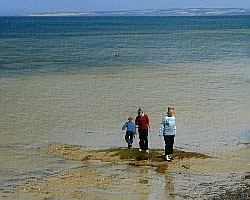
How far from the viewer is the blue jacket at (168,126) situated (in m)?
13.7

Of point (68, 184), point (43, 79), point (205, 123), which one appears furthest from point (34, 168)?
point (43, 79)

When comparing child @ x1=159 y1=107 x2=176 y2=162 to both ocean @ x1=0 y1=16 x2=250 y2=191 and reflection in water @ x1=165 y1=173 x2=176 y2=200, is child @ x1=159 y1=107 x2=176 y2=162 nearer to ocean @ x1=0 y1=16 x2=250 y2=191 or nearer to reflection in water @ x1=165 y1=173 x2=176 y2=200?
reflection in water @ x1=165 y1=173 x2=176 y2=200

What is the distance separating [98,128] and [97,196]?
8.52 m

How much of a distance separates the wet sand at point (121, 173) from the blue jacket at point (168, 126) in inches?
33.6

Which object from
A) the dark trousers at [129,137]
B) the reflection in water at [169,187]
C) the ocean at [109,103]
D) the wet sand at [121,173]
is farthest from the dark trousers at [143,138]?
the reflection in water at [169,187]

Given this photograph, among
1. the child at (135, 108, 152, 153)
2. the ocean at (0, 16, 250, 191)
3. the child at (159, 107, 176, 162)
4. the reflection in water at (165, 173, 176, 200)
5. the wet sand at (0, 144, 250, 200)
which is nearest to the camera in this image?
the reflection in water at (165, 173, 176, 200)

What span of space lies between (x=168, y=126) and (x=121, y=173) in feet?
6.16

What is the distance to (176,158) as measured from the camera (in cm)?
1438

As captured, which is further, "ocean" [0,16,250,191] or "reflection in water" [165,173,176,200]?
"ocean" [0,16,250,191]

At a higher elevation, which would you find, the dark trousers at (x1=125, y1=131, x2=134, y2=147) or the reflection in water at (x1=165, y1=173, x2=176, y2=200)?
the dark trousers at (x1=125, y1=131, x2=134, y2=147)

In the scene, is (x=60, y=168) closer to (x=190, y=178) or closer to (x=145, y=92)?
(x=190, y=178)

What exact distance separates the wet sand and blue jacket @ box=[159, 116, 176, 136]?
0.85 meters

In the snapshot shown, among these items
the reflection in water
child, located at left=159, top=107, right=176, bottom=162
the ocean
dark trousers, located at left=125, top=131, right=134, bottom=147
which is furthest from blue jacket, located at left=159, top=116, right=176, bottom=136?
the ocean

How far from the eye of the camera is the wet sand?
37.5ft
